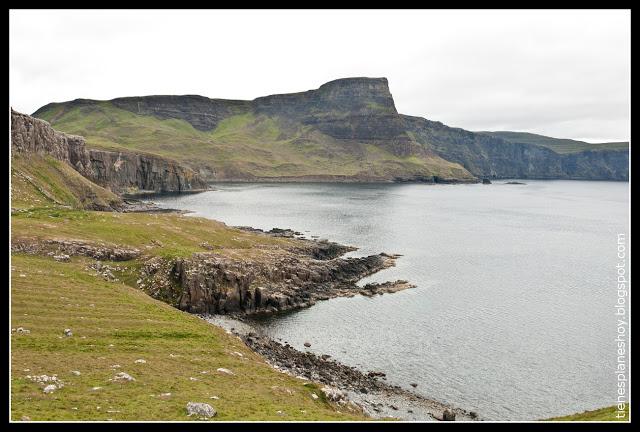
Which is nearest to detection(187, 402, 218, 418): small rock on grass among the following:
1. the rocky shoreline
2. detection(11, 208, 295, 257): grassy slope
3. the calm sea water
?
the rocky shoreline

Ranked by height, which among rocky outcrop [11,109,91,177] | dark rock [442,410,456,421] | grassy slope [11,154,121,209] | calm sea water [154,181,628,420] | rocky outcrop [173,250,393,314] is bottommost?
dark rock [442,410,456,421]

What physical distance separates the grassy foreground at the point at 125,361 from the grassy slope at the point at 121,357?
0.08 metres

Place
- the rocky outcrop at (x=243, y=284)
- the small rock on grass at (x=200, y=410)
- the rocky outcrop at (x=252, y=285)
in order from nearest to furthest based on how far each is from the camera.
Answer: the small rock on grass at (x=200, y=410) → the rocky outcrop at (x=243, y=284) → the rocky outcrop at (x=252, y=285)

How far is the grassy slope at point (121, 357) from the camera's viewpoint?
31562 mm

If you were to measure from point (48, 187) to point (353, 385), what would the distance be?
122 m

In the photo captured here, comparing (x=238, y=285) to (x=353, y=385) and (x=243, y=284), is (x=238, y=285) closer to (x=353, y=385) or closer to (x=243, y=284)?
(x=243, y=284)

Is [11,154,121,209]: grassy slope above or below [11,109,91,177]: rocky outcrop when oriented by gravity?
below

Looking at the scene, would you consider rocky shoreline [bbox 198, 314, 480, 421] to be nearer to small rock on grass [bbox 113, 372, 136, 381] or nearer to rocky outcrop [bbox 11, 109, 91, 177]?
small rock on grass [bbox 113, 372, 136, 381]

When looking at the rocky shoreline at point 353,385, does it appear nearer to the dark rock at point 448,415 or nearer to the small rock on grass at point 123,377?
the dark rock at point 448,415

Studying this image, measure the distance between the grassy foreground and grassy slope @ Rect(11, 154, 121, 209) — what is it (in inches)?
2578

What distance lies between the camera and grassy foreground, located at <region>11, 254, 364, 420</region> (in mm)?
31375

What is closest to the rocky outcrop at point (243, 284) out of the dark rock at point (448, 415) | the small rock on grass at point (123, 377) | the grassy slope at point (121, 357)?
the grassy slope at point (121, 357)

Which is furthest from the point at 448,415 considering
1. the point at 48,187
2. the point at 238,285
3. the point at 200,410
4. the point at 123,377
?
the point at 48,187
